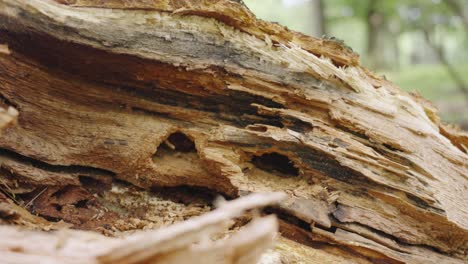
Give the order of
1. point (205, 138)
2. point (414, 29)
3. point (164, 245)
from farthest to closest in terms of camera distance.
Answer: point (414, 29), point (205, 138), point (164, 245)

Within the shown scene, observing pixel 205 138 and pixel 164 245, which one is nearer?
pixel 164 245

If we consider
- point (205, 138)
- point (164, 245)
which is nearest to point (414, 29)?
point (205, 138)

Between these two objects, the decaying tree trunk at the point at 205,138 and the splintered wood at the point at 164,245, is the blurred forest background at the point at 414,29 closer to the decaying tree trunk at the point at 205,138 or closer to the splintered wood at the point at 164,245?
the decaying tree trunk at the point at 205,138

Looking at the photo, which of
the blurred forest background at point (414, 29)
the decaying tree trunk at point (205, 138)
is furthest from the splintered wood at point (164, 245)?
the blurred forest background at point (414, 29)

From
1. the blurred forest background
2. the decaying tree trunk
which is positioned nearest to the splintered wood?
Result: the decaying tree trunk

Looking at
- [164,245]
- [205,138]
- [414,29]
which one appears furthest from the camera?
[414,29]

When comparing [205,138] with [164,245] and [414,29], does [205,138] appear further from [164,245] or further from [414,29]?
[414,29]

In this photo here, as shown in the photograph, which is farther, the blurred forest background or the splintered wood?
the blurred forest background

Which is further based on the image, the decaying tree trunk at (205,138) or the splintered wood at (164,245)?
the decaying tree trunk at (205,138)

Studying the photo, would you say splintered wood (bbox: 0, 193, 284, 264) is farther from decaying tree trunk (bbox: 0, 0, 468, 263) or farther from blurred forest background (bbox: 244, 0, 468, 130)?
blurred forest background (bbox: 244, 0, 468, 130)

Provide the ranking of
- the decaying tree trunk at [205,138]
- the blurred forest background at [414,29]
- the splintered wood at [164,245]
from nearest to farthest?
the splintered wood at [164,245], the decaying tree trunk at [205,138], the blurred forest background at [414,29]
